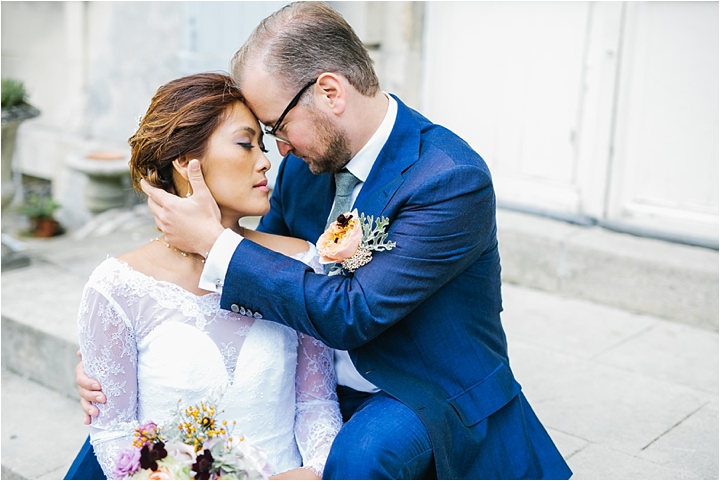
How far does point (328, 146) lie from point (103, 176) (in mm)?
4711

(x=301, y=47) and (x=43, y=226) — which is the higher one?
(x=301, y=47)

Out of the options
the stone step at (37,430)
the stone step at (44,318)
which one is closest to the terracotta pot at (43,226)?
the stone step at (44,318)

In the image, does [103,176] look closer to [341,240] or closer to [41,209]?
[41,209]

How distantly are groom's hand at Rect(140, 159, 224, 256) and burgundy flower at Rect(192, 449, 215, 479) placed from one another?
1.88 feet

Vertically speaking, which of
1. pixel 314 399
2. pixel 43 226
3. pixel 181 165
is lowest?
pixel 43 226

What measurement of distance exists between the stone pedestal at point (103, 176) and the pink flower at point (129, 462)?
4987mm

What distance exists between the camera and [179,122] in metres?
2.25

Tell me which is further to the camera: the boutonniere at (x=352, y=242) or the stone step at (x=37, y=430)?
the stone step at (x=37, y=430)

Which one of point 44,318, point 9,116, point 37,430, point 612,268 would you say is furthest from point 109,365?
point 9,116

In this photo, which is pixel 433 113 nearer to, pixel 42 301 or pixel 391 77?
pixel 391 77

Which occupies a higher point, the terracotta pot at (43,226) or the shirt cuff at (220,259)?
the shirt cuff at (220,259)

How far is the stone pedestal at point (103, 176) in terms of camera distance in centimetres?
661

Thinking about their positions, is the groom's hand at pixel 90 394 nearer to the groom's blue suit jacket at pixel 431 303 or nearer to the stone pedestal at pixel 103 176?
the groom's blue suit jacket at pixel 431 303

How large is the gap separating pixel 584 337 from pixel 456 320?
2.00m
